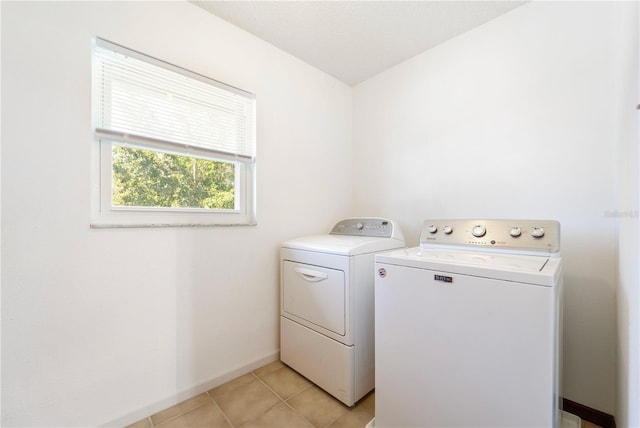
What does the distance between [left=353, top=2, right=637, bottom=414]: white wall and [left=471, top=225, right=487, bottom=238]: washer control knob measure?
0.40m

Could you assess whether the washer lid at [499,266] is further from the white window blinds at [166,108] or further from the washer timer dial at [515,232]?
the white window blinds at [166,108]

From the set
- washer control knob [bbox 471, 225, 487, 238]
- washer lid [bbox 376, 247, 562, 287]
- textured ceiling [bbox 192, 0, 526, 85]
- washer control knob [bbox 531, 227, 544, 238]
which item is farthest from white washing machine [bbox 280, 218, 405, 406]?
textured ceiling [bbox 192, 0, 526, 85]

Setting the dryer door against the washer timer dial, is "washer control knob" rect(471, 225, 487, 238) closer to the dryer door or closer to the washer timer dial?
the washer timer dial

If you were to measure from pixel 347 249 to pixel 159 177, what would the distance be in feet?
3.73

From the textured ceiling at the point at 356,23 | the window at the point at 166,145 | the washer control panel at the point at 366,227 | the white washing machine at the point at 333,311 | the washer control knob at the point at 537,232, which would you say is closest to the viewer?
the washer control knob at the point at 537,232

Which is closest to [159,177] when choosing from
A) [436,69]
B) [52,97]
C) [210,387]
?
[52,97]

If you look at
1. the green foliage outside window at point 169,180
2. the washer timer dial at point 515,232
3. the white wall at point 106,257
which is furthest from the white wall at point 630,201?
the green foliage outside window at point 169,180

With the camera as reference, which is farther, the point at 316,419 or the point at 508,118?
the point at 508,118

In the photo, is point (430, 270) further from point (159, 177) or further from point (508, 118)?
point (159, 177)

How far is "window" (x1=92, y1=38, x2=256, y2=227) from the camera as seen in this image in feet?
4.23

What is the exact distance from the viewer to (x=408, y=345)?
1.13 meters

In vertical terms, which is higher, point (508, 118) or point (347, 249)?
point (508, 118)

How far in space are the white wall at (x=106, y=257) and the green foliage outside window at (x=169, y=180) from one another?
157 mm

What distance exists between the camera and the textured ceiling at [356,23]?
61.4 inches
